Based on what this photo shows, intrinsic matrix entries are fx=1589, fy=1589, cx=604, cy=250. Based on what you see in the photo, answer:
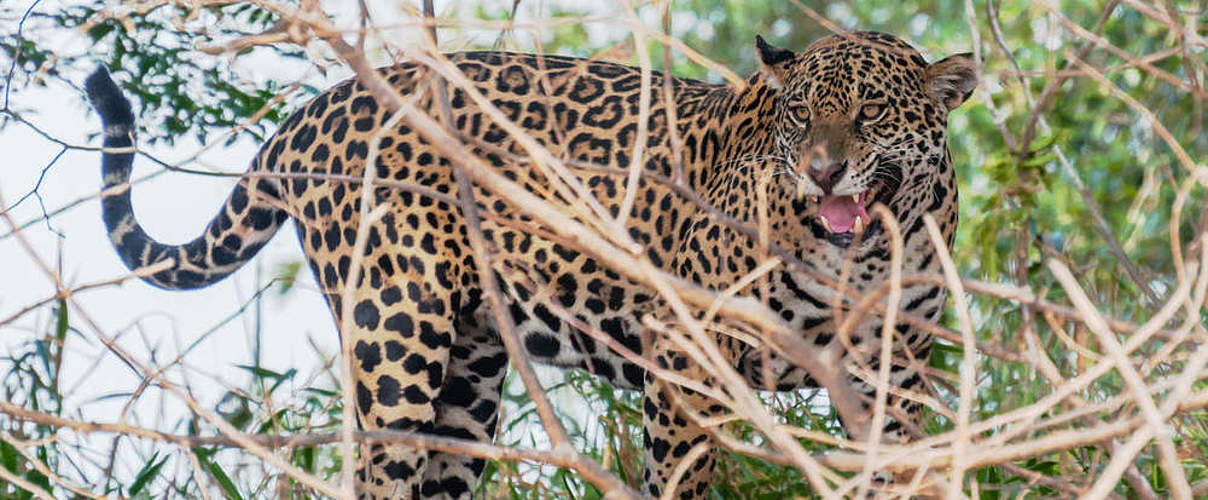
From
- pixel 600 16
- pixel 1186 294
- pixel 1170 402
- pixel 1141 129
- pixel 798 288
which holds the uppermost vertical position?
pixel 1141 129

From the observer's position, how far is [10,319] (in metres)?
3.35

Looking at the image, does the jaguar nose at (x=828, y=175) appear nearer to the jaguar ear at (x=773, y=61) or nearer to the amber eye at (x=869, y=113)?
the amber eye at (x=869, y=113)

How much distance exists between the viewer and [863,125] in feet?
16.2

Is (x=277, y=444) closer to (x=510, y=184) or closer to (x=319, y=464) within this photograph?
(x=510, y=184)

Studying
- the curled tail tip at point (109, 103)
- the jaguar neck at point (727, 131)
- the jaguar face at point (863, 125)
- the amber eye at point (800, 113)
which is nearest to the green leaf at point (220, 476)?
the curled tail tip at point (109, 103)

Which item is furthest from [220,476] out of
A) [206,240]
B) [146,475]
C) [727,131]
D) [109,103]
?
[727,131]

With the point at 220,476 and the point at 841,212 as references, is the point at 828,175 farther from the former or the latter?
the point at 220,476

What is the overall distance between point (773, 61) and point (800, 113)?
0.29 meters

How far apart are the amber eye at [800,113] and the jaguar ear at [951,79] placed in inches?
16.4

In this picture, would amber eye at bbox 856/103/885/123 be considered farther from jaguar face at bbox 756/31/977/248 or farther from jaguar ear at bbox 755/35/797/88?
jaguar ear at bbox 755/35/797/88

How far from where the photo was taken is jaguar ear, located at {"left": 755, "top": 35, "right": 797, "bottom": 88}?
17.1ft

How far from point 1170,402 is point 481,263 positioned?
4.47 ft

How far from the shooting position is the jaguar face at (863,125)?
483 centimetres

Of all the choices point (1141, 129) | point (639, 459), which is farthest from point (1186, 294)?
point (1141, 129)
